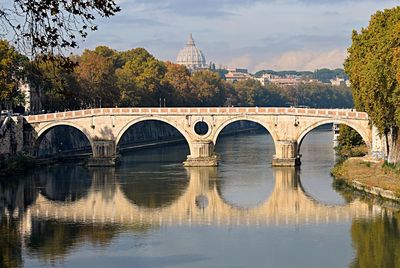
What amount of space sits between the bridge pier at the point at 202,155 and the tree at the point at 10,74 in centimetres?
1184

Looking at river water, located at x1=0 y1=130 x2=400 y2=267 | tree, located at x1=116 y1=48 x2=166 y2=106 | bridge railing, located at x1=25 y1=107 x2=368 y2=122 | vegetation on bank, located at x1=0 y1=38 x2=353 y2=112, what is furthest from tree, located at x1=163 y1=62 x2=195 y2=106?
river water, located at x1=0 y1=130 x2=400 y2=267

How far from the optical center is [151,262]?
1059 inches

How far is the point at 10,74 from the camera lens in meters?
55.9

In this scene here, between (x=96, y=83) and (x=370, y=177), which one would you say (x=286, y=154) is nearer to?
(x=370, y=177)

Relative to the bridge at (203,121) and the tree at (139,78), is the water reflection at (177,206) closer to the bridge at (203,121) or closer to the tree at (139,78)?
the bridge at (203,121)

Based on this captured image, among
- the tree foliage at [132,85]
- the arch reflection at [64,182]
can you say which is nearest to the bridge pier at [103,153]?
the arch reflection at [64,182]

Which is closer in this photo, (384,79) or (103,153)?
(384,79)

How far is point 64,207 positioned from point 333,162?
24.5 metres

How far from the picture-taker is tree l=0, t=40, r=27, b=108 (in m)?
48.8

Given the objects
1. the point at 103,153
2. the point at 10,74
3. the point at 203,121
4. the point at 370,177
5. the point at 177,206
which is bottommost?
the point at 177,206

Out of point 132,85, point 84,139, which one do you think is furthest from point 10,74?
point 132,85

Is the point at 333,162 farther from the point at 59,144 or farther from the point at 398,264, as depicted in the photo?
the point at 398,264

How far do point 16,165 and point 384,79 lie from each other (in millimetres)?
23465

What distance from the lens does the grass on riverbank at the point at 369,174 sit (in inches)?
1580
